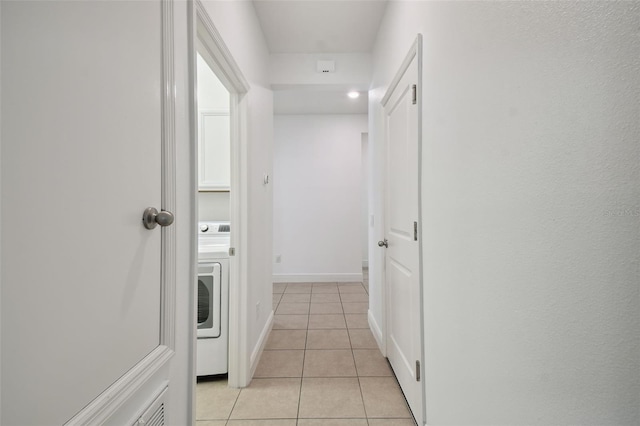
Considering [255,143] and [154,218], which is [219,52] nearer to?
[255,143]

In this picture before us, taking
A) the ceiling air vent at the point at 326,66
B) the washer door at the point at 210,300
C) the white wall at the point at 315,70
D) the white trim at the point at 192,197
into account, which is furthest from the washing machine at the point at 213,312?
the ceiling air vent at the point at 326,66

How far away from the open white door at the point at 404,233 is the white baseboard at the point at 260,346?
1013 mm

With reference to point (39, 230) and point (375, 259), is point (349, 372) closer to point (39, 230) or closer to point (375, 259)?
point (375, 259)

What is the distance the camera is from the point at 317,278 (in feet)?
15.4

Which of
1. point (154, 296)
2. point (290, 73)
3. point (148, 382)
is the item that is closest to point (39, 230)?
point (154, 296)

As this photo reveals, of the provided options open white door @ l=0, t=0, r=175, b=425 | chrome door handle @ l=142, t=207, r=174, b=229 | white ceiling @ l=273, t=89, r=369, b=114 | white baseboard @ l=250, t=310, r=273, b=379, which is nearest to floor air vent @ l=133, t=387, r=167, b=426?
open white door @ l=0, t=0, r=175, b=425

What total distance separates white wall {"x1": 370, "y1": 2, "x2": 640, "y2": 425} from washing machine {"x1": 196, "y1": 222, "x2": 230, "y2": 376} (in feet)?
4.57

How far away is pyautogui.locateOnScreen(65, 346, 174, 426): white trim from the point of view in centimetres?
59

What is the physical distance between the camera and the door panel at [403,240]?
59.7 inches

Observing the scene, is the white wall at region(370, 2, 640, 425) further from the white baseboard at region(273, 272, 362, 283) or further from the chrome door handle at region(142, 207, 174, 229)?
the white baseboard at region(273, 272, 362, 283)

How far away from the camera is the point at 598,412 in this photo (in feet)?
1.79

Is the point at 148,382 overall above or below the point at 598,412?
below

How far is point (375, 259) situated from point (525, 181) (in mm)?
2018

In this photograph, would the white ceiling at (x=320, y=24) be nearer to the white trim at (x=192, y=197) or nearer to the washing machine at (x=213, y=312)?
the white trim at (x=192, y=197)
